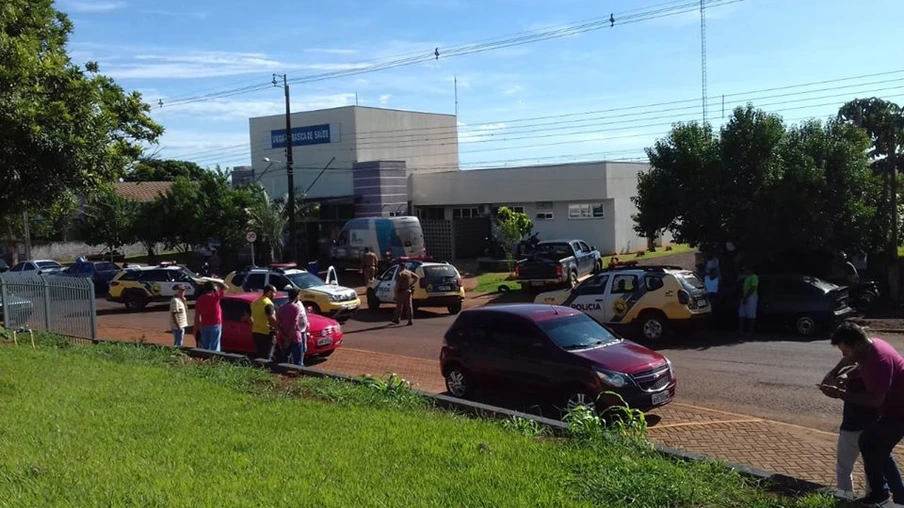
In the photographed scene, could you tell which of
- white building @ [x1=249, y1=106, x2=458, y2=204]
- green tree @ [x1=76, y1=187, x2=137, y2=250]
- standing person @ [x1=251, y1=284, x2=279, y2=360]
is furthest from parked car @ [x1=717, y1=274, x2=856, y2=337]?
green tree @ [x1=76, y1=187, x2=137, y2=250]

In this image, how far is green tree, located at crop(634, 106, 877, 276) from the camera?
69.2 feet

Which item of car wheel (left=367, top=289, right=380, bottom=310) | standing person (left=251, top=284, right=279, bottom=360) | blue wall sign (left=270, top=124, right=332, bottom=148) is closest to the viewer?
standing person (left=251, top=284, right=279, bottom=360)

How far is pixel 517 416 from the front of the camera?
346 inches

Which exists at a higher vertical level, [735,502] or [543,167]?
[543,167]

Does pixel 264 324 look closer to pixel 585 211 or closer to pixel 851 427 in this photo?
pixel 851 427

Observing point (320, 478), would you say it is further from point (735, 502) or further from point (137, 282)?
point (137, 282)

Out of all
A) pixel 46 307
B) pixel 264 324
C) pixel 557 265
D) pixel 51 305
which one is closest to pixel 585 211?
pixel 557 265

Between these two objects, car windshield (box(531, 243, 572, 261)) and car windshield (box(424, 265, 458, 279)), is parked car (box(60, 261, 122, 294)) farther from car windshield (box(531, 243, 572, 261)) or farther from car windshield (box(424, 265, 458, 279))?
car windshield (box(531, 243, 572, 261))

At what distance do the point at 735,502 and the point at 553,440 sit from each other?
2162mm

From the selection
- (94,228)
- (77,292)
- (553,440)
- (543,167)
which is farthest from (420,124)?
(553,440)

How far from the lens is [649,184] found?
79.3 feet

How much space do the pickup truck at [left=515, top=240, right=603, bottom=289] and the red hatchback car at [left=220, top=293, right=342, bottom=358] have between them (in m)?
11.2

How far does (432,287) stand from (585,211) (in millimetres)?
17351

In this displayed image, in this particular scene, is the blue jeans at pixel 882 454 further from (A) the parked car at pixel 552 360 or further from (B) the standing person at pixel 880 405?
(A) the parked car at pixel 552 360
